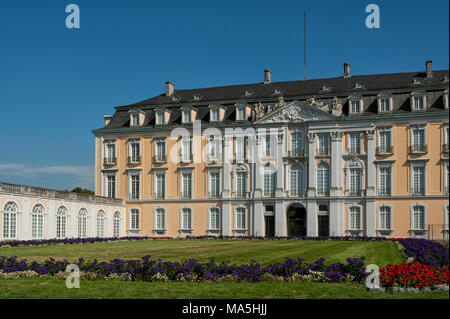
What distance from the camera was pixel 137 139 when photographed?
59.1m

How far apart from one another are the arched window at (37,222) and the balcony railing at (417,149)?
100 feet

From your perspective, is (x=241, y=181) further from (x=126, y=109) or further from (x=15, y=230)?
(x=15, y=230)

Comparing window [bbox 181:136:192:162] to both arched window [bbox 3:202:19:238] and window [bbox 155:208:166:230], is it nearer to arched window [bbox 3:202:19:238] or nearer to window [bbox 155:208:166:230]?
window [bbox 155:208:166:230]

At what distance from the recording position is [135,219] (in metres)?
59.1

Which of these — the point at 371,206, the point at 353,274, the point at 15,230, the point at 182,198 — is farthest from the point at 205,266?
the point at 182,198

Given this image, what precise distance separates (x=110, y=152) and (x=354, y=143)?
24431 mm

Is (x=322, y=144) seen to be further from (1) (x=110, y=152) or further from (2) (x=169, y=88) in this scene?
(1) (x=110, y=152)

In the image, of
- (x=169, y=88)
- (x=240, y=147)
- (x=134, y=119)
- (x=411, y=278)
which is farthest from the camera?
(x=169, y=88)

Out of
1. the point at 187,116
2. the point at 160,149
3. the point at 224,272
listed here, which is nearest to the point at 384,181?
the point at 187,116

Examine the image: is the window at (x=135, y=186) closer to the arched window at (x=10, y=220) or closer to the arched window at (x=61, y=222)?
the arched window at (x=61, y=222)

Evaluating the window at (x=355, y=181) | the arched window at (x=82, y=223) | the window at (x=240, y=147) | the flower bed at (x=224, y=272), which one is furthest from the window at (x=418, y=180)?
the flower bed at (x=224, y=272)

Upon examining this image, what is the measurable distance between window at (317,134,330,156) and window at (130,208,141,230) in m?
19.1

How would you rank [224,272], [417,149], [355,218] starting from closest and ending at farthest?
[224,272] → [417,149] → [355,218]

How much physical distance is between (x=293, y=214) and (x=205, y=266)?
38006 mm
